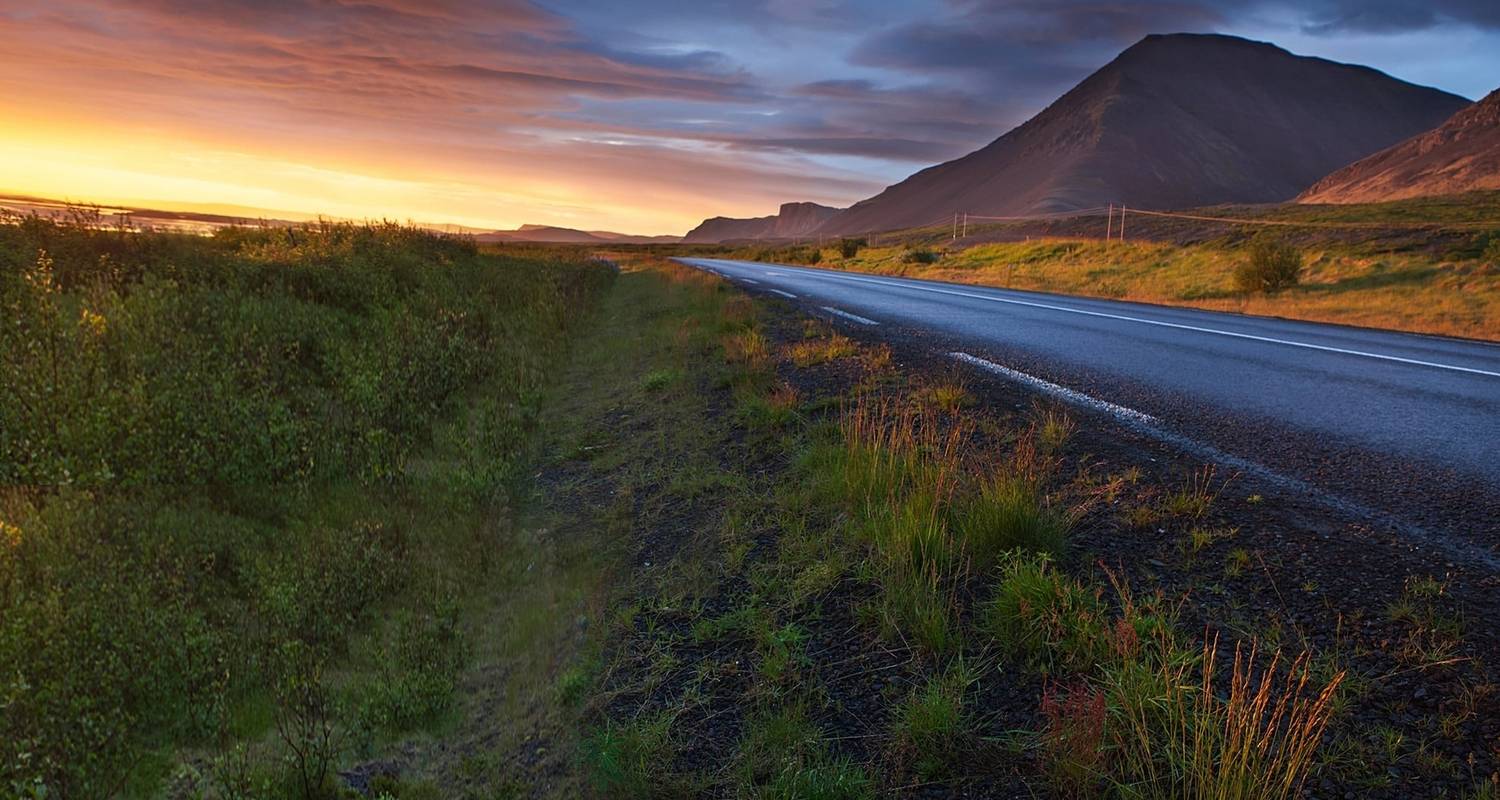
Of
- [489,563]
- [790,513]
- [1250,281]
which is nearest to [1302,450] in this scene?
[790,513]

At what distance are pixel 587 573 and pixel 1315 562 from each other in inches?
139

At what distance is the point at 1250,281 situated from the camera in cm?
1836

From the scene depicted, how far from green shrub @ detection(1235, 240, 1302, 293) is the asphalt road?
6.62 metres

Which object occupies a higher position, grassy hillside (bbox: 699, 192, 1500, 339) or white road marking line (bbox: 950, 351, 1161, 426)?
grassy hillside (bbox: 699, 192, 1500, 339)

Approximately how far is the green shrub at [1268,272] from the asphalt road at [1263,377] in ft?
21.7

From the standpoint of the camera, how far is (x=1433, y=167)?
105750mm

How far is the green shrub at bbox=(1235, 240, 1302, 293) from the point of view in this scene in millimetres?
18234

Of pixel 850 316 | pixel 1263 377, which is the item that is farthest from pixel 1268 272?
pixel 1263 377

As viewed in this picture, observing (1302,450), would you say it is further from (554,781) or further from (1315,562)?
(554,781)

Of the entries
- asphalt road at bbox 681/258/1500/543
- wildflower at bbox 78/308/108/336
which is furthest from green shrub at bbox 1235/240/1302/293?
wildflower at bbox 78/308/108/336

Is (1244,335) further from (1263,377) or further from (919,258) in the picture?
(919,258)

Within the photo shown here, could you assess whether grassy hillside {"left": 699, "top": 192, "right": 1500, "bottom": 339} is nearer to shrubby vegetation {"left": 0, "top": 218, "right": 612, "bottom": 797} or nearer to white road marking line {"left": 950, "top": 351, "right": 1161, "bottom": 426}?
white road marking line {"left": 950, "top": 351, "right": 1161, "bottom": 426}

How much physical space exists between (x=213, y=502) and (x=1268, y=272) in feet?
70.4

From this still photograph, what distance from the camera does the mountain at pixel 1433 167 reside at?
95.0 m
